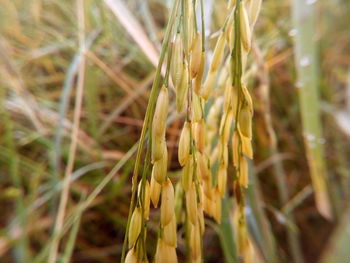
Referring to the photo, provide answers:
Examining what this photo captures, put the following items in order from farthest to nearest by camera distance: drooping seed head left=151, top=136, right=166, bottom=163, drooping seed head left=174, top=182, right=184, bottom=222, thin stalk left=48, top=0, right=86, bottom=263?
1. thin stalk left=48, top=0, right=86, bottom=263
2. drooping seed head left=174, top=182, right=184, bottom=222
3. drooping seed head left=151, top=136, right=166, bottom=163

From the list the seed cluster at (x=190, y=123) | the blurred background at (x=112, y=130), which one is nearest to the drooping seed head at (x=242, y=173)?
the seed cluster at (x=190, y=123)

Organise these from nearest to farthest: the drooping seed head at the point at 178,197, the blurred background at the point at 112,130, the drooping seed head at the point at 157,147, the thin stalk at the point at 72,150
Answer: the drooping seed head at the point at 157,147 < the drooping seed head at the point at 178,197 < the thin stalk at the point at 72,150 < the blurred background at the point at 112,130

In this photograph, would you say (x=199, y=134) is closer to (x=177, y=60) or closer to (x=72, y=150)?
(x=177, y=60)

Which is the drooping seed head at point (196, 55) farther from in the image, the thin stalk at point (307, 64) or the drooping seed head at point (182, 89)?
the thin stalk at point (307, 64)

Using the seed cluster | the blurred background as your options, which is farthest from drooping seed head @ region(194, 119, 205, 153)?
the blurred background

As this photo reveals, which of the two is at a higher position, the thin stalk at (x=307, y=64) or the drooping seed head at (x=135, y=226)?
→ the thin stalk at (x=307, y=64)

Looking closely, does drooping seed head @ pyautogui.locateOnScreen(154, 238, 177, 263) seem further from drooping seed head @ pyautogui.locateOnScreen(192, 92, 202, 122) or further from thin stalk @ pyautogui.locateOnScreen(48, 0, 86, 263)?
thin stalk @ pyautogui.locateOnScreen(48, 0, 86, 263)

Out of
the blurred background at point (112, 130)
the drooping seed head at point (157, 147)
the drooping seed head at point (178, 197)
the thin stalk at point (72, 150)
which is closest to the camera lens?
the drooping seed head at point (157, 147)

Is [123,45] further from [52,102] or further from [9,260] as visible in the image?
[9,260]

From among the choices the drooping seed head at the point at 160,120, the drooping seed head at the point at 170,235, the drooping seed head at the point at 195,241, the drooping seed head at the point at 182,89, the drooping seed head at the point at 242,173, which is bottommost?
the drooping seed head at the point at 195,241
